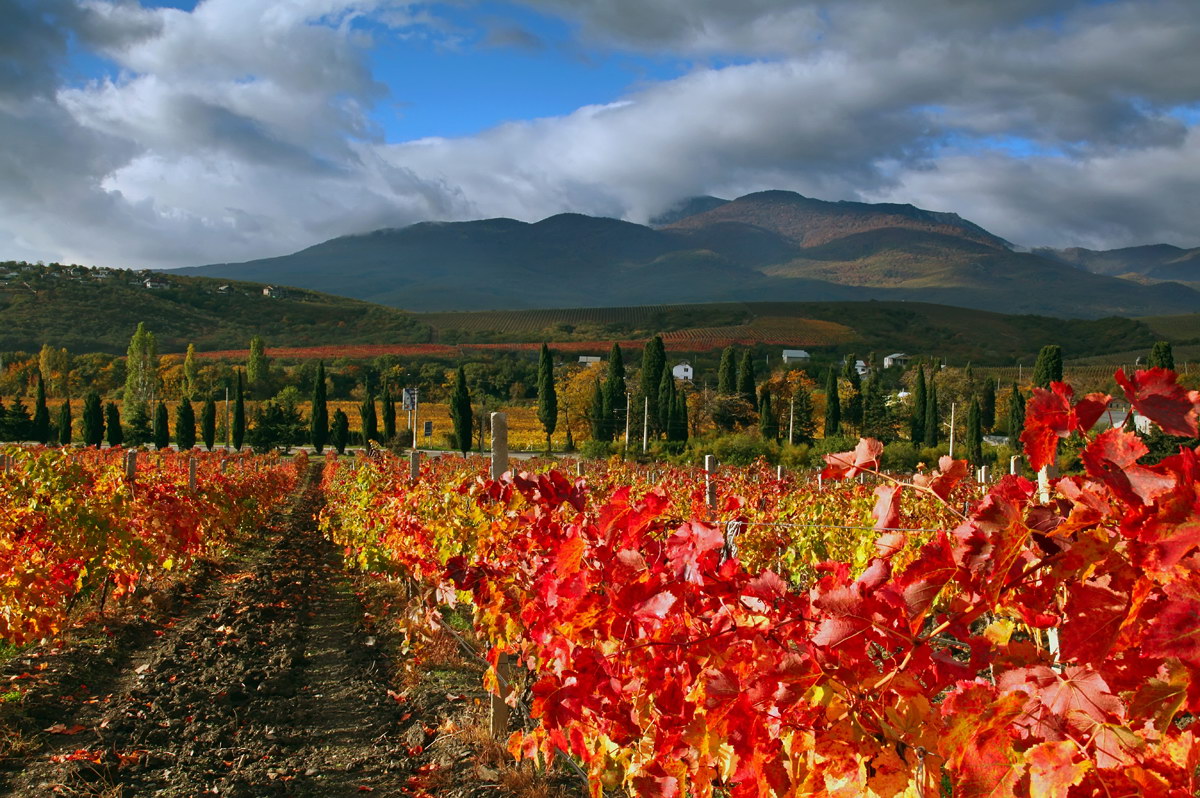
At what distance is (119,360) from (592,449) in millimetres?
55491

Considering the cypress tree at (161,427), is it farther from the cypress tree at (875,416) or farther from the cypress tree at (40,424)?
the cypress tree at (875,416)

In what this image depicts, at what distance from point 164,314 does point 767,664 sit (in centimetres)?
12046

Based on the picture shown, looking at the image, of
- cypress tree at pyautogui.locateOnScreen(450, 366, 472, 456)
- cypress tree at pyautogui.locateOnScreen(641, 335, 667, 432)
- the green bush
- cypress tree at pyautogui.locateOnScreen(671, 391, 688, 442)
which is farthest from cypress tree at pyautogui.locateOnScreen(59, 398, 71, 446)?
cypress tree at pyautogui.locateOnScreen(671, 391, 688, 442)

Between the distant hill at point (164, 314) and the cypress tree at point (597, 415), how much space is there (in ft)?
208

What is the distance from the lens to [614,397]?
5391cm

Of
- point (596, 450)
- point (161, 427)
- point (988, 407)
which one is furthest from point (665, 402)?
point (161, 427)

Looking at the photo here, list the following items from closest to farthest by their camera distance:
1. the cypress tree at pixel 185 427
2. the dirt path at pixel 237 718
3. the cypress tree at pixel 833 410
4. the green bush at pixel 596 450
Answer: the dirt path at pixel 237 718 → the green bush at pixel 596 450 → the cypress tree at pixel 185 427 → the cypress tree at pixel 833 410

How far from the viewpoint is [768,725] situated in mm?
1805

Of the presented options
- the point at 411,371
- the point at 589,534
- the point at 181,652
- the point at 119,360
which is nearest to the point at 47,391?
the point at 119,360

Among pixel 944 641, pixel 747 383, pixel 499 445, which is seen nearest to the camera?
pixel 944 641

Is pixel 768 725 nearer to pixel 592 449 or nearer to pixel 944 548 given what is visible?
pixel 944 548

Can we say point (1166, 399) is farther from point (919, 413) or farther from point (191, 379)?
point (191, 379)

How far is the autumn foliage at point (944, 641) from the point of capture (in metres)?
1.10

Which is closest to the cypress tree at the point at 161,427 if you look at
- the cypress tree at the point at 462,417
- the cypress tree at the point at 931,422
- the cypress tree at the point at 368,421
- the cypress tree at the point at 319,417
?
the cypress tree at the point at 319,417
